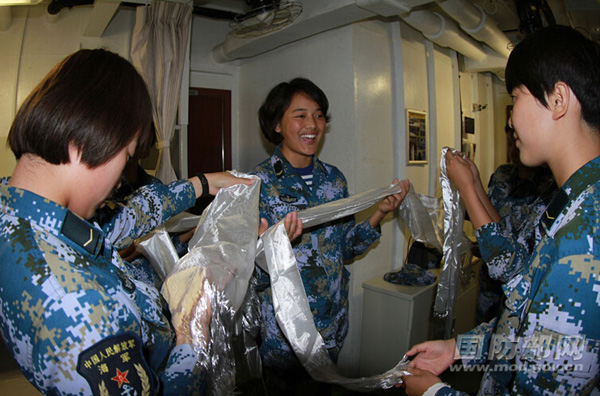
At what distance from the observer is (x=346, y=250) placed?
84.1 inches

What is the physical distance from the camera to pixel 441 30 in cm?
332

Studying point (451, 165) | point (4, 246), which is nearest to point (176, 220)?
point (4, 246)

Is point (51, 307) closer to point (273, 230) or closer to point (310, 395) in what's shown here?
point (273, 230)

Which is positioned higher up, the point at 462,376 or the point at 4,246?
the point at 4,246

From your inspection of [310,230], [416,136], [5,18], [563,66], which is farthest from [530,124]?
[5,18]

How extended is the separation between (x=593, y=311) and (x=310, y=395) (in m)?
1.71

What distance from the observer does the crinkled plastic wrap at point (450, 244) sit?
1904mm

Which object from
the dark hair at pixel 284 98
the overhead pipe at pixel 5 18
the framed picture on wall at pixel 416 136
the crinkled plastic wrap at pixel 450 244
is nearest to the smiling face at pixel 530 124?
the crinkled plastic wrap at pixel 450 244

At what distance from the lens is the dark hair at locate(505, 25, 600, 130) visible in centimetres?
89

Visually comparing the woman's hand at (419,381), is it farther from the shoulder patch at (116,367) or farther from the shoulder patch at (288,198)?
the shoulder patch at (288,198)

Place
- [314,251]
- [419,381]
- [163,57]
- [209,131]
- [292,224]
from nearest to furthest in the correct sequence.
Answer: [419,381]
[292,224]
[314,251]
[163,57]
[209,131]

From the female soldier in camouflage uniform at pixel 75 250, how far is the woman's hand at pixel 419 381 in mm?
609

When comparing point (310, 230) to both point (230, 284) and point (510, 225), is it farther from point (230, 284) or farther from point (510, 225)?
point (510, 225)

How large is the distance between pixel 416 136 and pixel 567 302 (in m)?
2.92
